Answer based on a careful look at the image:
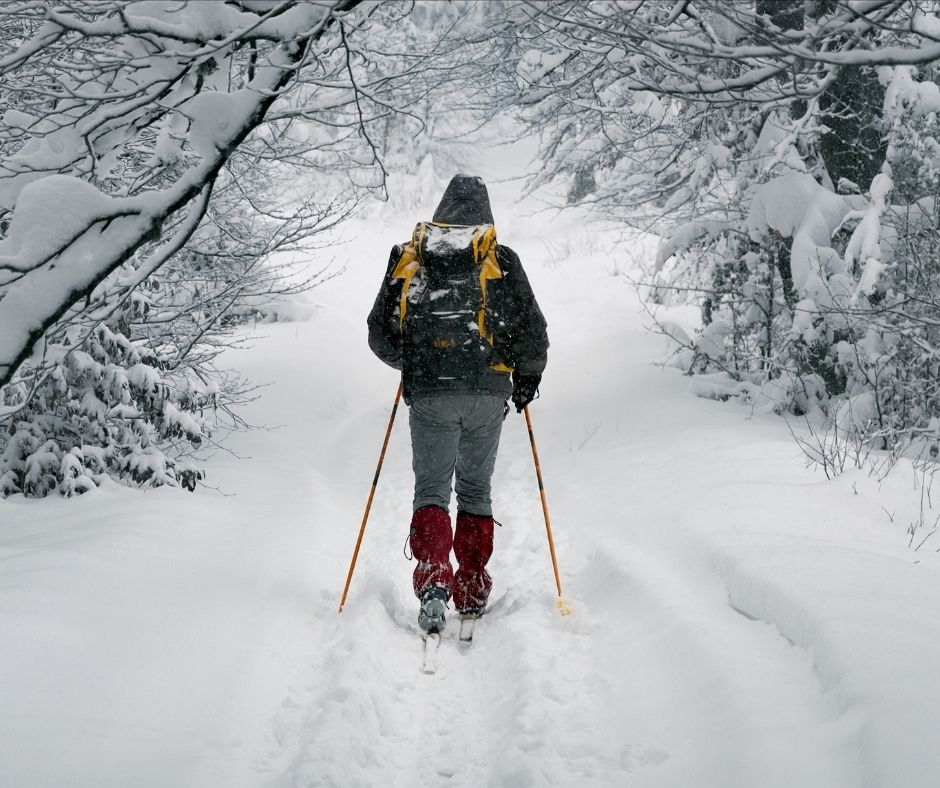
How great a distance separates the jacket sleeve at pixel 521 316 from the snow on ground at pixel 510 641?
1388 millimetres

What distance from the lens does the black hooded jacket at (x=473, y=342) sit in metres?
4.29

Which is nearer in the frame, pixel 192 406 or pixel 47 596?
pixel 47 596

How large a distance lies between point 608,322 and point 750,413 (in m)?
6.88

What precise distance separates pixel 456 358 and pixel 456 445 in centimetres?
51

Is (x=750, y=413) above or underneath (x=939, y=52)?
underneath

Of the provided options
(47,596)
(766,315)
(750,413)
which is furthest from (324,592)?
(766,315)

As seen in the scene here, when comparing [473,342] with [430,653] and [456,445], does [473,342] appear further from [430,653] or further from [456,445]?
[430,653]

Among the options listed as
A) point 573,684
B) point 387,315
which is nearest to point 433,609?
point 573,684

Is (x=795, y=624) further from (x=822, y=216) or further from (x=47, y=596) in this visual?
(x=822, y=216)

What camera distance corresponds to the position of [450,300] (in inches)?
167

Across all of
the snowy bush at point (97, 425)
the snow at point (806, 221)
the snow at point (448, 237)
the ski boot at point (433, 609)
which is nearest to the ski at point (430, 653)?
the ski boot at point (433, 609)

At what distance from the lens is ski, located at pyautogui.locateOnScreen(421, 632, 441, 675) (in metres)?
3.78

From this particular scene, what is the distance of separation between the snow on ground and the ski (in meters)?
0.06

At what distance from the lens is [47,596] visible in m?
3.81
